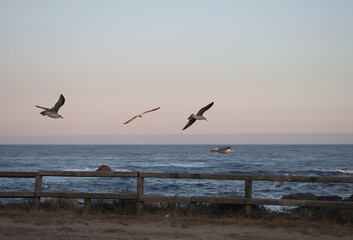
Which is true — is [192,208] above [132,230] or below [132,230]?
above

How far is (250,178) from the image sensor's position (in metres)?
10.9

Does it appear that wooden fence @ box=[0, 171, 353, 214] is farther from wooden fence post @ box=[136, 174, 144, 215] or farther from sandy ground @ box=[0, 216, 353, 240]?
sandy ground @ box=[0, 216, 353, 240]

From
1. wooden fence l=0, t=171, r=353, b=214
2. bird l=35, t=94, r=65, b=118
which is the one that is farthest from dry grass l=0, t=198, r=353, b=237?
bird l=35, t=94, r=65, b=118

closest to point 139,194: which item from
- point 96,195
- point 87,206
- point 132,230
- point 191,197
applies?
point 96,195

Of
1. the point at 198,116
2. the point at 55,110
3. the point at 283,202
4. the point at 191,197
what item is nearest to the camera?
the point at 283,202

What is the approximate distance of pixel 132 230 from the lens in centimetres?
988

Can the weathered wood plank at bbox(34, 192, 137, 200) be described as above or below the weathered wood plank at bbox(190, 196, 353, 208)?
below

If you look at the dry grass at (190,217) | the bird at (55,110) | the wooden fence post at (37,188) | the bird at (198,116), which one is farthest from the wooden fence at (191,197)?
the bird at (198,116)

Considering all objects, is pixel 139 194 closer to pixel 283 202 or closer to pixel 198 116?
pixel 198 116

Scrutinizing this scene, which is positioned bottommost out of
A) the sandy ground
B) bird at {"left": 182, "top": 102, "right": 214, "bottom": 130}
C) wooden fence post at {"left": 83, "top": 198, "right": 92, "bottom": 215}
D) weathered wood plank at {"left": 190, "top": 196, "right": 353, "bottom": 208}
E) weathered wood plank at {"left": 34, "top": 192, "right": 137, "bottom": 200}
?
the sandy ground

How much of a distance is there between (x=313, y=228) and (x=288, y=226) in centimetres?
→ 56

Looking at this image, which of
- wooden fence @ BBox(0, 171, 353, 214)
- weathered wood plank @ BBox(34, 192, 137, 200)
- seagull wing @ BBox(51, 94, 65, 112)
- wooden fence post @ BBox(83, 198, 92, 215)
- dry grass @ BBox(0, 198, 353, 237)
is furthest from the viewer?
seagull wing @ BBox(51, 94, 65, 112)

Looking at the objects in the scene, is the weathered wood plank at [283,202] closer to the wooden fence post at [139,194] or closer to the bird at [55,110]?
the wooden fence post at [139,194]

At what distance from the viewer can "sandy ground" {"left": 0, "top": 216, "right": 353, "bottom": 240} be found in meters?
9.28
